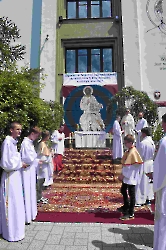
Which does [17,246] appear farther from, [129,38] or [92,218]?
[129,38]

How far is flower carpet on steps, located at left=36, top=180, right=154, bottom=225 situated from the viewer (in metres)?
4.85

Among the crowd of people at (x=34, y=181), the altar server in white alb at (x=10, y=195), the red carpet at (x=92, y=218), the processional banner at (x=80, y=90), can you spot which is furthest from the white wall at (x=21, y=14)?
the altar server in white alb at (x=10, y=195)

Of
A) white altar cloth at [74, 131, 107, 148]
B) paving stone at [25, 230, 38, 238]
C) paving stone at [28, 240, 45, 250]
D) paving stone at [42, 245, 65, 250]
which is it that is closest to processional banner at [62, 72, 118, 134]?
white altar cloth at [74, 131, 107, 148]

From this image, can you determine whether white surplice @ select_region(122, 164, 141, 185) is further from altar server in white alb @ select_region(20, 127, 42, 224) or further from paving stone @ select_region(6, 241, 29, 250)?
paving stone @ select_region(6, 241, 29, 250)

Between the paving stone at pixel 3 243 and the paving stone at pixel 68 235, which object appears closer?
the paving stone at pixel 3 243

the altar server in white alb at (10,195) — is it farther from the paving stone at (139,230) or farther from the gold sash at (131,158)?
the gold sash at (131,158)

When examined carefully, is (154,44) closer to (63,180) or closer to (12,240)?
(63,180)

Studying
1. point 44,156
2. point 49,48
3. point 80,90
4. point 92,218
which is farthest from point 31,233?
point 49,48

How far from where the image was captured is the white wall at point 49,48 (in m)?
15.5

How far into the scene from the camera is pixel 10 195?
12.5ft

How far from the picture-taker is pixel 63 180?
848cm

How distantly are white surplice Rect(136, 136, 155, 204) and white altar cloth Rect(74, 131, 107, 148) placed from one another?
6531mm

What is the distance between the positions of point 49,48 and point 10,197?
1347 cm

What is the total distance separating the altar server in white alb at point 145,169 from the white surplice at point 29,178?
2647 mm
